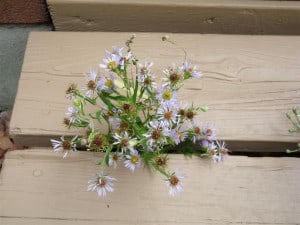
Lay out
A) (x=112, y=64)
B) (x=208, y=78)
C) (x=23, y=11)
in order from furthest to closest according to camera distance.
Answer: (x=23, y=11) → (x=208, y=78) → (x=112, y=64)

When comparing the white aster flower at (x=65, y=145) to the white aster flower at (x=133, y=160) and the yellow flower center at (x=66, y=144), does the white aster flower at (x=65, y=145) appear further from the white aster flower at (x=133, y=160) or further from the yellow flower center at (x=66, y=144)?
the white aster flower at (x=133, y=160)

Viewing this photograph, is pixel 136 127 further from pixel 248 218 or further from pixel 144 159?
pixel 248 218

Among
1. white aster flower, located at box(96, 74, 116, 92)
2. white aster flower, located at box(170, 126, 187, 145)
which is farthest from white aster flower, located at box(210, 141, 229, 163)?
white aster flower, located at box(96, 74, 116, 92)

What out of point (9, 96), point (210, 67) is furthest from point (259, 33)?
point (9, 96)

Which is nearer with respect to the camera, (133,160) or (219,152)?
(133,160)

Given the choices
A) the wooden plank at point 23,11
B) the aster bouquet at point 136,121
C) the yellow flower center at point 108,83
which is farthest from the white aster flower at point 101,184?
the wooden plank at point 23,11

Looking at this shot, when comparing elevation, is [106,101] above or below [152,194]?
above

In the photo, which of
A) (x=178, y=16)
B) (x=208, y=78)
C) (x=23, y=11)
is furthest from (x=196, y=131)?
(x=23, y=11)

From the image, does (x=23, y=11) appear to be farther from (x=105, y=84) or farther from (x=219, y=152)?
(x=219, y=152)
